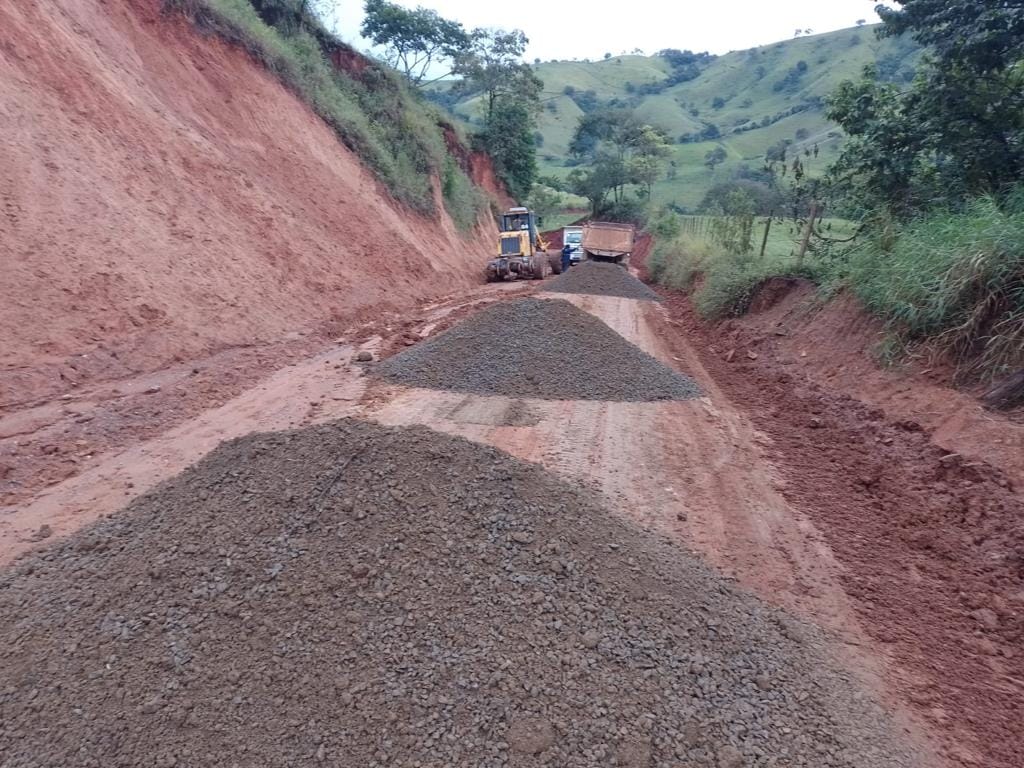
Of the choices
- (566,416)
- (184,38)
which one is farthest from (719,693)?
(184,38)

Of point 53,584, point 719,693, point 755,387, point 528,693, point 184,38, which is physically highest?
point 184,38

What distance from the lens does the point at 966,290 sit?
6.24 m

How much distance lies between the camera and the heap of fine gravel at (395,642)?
8.38 ft

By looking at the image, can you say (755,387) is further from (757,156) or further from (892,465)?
(757,156)

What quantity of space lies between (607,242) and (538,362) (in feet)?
48.9

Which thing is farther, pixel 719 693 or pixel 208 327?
pixel 208 327

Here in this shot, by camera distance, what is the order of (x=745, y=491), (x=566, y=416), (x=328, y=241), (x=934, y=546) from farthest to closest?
(x=328, y=241)
(x=566, y=416)
(x=745, y=491)
(x=934, y=546)

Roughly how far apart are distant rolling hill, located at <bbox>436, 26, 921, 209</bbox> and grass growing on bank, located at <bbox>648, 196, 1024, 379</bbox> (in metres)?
34.5

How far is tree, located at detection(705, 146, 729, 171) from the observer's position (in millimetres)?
55219

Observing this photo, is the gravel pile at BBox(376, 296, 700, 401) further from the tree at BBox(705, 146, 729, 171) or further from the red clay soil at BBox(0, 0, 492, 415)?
the tree at BBox(705, 146, 729, 171)

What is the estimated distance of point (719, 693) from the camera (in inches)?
114

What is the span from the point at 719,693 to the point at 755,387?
20.9ft

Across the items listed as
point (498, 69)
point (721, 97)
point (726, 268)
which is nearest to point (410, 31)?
point (498, 69)

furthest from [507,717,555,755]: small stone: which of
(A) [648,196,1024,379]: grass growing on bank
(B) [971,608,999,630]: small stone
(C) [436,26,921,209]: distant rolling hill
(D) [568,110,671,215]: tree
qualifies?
(D) [568,110,671,215]: tree
